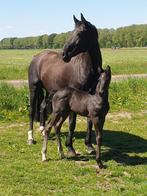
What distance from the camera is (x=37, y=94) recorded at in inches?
400

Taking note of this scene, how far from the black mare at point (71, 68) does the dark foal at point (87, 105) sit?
1.74ft

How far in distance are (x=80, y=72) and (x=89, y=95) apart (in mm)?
913

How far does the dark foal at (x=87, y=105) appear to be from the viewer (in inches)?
286

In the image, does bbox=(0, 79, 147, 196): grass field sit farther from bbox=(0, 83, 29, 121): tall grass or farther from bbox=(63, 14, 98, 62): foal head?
bbox=(63, 14, 98, 62): foal head

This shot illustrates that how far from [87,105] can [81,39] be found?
4.03 ft

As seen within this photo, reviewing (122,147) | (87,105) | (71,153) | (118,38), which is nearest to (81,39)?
(87,105)

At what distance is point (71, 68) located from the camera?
8.84m

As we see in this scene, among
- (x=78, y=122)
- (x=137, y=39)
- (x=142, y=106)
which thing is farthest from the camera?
(x=137, y=39)

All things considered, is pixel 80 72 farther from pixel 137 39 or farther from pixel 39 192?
pixel 137 39

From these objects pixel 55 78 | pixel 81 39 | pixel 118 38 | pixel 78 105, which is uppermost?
pixel 81 39

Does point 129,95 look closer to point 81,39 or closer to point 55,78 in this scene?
point 55,78

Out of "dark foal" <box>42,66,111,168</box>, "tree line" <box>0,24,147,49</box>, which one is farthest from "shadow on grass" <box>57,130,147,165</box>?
"tree line" <box>0,24,147,49</box>

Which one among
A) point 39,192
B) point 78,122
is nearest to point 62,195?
point 39,192

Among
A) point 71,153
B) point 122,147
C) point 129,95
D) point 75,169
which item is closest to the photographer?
point 75,169
